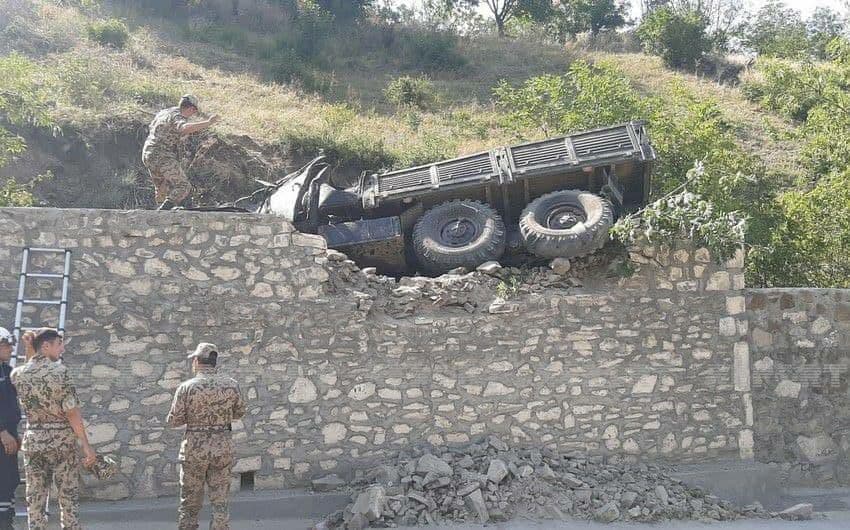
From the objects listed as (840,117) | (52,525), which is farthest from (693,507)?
(840,117)

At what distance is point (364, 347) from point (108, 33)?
64.5 feet

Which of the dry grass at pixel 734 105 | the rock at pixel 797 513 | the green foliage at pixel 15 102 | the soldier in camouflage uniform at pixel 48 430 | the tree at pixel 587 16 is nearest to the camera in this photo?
the soldier in camouflage uniform at pixel 48 430

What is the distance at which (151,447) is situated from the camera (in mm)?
8141

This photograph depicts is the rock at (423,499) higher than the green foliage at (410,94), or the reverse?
the green foliage at (410,94)

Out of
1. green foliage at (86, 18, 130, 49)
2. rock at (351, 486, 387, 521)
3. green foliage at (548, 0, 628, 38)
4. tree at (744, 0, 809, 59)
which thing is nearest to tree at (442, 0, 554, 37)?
green foliage at (548, 0, 628, 38)

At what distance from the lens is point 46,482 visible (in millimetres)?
6223

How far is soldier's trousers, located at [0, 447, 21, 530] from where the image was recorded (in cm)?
666

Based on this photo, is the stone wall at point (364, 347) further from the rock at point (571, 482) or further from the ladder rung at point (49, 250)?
the rock at point (571, 482)

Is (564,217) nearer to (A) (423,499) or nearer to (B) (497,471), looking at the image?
(B) (497,471)

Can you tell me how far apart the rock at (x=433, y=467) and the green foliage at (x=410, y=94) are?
1819 cm

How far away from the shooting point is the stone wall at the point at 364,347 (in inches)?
321

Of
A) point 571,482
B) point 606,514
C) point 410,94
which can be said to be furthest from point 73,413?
point 410,94

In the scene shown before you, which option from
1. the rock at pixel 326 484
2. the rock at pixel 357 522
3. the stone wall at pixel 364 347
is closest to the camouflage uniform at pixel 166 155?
the stone wall at pixel 364 347

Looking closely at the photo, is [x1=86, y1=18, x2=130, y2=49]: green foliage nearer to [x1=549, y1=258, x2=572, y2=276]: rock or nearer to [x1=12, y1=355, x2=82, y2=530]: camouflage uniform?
[x1=549, y1=258, x2=572, y2=276]: rock
